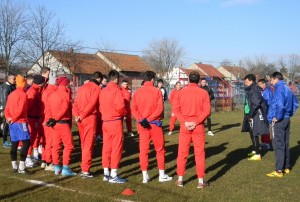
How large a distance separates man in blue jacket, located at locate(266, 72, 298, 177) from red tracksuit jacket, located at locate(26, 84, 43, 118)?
5.38m

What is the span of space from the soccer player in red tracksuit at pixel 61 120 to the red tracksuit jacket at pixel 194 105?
248 cm

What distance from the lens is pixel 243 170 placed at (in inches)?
337

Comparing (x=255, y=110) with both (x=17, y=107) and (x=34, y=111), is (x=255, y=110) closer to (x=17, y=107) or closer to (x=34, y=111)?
(x=34, y=111)

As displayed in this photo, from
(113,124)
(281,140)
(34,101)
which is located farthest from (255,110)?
(34,101)

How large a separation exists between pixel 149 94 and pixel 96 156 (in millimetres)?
3570

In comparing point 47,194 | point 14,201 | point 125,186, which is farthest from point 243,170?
point 14,201

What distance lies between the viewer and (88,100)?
750 centimetres

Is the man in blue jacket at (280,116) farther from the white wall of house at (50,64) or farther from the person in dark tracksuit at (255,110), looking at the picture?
the white wall of house at (50,64)

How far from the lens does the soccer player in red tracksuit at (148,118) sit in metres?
7.23

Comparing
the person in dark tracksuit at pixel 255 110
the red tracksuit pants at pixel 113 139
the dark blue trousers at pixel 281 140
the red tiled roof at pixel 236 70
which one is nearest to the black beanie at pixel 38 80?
the red tracksuit pants at pixel 113 139

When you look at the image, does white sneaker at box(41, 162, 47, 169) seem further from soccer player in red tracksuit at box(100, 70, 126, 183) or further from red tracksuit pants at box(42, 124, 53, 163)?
soccer player in red tracksuit at box(100, 70, 126, 183)

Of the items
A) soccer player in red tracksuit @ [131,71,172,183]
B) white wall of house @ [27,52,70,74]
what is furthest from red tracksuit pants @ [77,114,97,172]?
white wall of house @ [27,52,70,74]

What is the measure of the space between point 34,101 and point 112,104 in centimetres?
265

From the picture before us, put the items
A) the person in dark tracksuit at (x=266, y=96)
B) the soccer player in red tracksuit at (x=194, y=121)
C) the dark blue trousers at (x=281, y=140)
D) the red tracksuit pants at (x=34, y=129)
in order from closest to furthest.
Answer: the soccer player in red tracksuit at (x=194, y=121)
the dark blue trousers at (x=281, y=140)
the red tracksuit pants at (x=34, y=129)
the person in dark tracksuit at (x=266, y=96)
